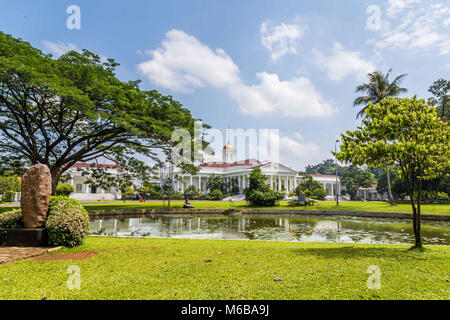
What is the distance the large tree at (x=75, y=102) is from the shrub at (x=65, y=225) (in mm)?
7735

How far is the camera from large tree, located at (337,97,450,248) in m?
6.34

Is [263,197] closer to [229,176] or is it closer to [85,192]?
[229,176]

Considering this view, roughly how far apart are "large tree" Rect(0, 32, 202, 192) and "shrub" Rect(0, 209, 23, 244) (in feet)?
23.9

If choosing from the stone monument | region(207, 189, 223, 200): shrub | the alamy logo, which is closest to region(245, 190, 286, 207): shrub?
region(207, 189, 223, 200): shrub

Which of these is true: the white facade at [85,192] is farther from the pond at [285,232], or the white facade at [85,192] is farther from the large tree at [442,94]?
the large tree at [442,94]

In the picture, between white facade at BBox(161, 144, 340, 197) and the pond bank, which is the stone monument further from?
white facade at BBox(161, 144, 340, 197)

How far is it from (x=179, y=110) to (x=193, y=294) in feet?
53.9

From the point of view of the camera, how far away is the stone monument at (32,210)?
21.7 feet

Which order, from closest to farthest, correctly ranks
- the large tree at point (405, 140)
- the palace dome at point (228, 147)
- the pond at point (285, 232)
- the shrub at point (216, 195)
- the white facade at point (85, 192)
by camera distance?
the large tree at point (405, 140)
the pond at point (285, 232)
the white facade at point (85, 192)
the shrub at point (216, 195)
the palace dome at point (228, 147)

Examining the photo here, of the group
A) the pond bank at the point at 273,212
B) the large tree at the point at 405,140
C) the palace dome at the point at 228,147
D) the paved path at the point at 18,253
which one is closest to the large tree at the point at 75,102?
the pond bank at the point at 273,212

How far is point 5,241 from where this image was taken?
675 cm
